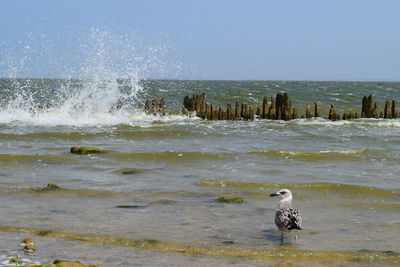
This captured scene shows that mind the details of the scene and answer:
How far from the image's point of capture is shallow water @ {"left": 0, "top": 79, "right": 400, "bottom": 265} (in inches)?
342

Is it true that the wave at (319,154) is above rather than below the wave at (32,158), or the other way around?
above

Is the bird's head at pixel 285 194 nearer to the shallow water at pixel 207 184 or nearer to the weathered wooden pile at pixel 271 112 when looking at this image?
the shallow water at pixel 207 184

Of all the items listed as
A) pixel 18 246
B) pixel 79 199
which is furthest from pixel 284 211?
pixel 79 199

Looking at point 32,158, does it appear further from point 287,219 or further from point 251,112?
point 251,112

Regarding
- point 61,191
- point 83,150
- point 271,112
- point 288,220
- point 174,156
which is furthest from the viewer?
point 271,112

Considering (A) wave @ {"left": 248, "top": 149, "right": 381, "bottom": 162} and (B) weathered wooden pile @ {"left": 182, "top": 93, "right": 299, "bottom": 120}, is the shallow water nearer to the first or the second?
(A) wave @ {"left": 248, "top": 149, "right": 381, "bottom": 162}

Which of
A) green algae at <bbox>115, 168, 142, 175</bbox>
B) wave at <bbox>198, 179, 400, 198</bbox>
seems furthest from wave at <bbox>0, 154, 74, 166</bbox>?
wave at <bbox>198, 179, 400, 198</bbox>

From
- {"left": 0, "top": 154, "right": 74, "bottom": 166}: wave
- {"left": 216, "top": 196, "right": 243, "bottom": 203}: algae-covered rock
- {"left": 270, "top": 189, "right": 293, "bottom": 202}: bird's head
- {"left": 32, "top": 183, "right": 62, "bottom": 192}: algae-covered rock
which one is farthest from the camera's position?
{"left": 0, "top": 154, "right": 74, "bottom": 166}: wave

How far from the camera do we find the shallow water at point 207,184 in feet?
28.5

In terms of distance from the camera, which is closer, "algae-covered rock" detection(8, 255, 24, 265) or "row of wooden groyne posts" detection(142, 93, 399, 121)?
"algae-covered rock" detection(8, 255, 24, 265)

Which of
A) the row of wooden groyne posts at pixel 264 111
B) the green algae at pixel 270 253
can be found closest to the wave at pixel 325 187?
the green algae at pixel 270 253

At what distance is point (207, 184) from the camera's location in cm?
1266

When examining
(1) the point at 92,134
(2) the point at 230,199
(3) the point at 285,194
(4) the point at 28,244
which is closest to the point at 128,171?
(2) the point at 230,199

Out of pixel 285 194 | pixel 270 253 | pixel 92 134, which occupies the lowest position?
pixel 92 134
